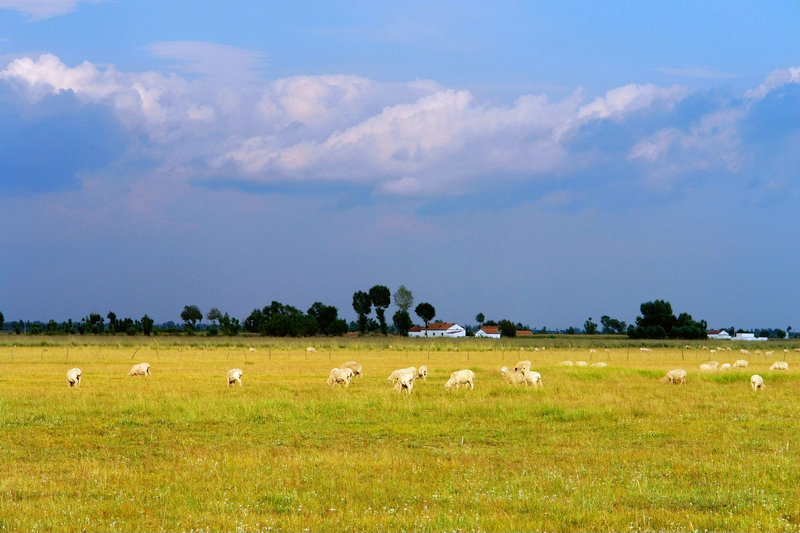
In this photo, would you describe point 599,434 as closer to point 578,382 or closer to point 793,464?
point 793,464

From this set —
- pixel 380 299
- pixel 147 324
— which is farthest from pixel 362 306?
pixel 147 324

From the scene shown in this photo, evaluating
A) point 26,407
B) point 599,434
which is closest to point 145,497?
point 599,434

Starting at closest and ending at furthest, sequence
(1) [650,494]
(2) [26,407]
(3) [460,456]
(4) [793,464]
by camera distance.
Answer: (1) [650,494]
(4) [793,464]
(3) [460,456]
(2) [26,407]

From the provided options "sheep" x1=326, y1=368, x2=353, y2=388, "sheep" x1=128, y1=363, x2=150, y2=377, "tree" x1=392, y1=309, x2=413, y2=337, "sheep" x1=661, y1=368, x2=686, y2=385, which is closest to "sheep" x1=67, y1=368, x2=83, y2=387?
"sheep" x1=128, y1=363, x2=150, y2=377

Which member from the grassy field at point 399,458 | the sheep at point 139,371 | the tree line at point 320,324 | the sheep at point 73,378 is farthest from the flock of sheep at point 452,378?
the tree line at point 320,324

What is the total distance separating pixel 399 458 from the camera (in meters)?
15.4

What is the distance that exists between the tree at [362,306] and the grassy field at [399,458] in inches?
6010

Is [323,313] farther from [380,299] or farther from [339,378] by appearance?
[339,378]

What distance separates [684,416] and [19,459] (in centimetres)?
1748

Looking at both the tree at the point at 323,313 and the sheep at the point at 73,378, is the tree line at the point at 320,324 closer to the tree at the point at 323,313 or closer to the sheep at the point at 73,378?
the tree at the point at 323,313

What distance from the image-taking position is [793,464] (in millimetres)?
14430

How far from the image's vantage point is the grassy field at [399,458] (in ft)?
35.3

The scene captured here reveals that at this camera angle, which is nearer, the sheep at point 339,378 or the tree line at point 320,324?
the sheep at point 339,378

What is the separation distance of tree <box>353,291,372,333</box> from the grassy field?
153m
